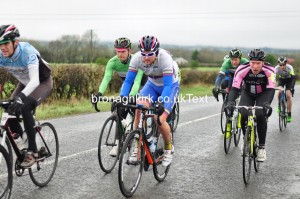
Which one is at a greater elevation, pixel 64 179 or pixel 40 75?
pixel 40 75

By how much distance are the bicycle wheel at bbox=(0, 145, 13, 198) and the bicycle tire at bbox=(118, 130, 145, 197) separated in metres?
1.29

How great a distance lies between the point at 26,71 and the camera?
5328 millimetres

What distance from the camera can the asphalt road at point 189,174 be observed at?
5.39 metres

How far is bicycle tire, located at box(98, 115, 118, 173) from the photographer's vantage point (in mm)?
6324

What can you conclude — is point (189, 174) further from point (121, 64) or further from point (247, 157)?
point (121, 64)

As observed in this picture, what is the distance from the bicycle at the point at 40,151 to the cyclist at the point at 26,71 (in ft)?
0.35

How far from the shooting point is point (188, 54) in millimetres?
92500

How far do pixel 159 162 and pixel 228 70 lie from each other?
14.2 ft

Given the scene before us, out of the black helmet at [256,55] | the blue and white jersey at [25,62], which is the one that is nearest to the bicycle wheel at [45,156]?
the blue and white jersey at [25,62]

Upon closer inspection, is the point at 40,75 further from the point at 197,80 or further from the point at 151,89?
the point at 197,80

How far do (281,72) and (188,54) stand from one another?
81.4 m

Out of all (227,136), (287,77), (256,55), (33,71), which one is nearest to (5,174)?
(33,71)

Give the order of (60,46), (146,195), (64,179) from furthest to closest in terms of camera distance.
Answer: (60,46)
(64,179)
(146,195)

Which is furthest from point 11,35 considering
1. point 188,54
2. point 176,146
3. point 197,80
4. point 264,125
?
point 188,54
